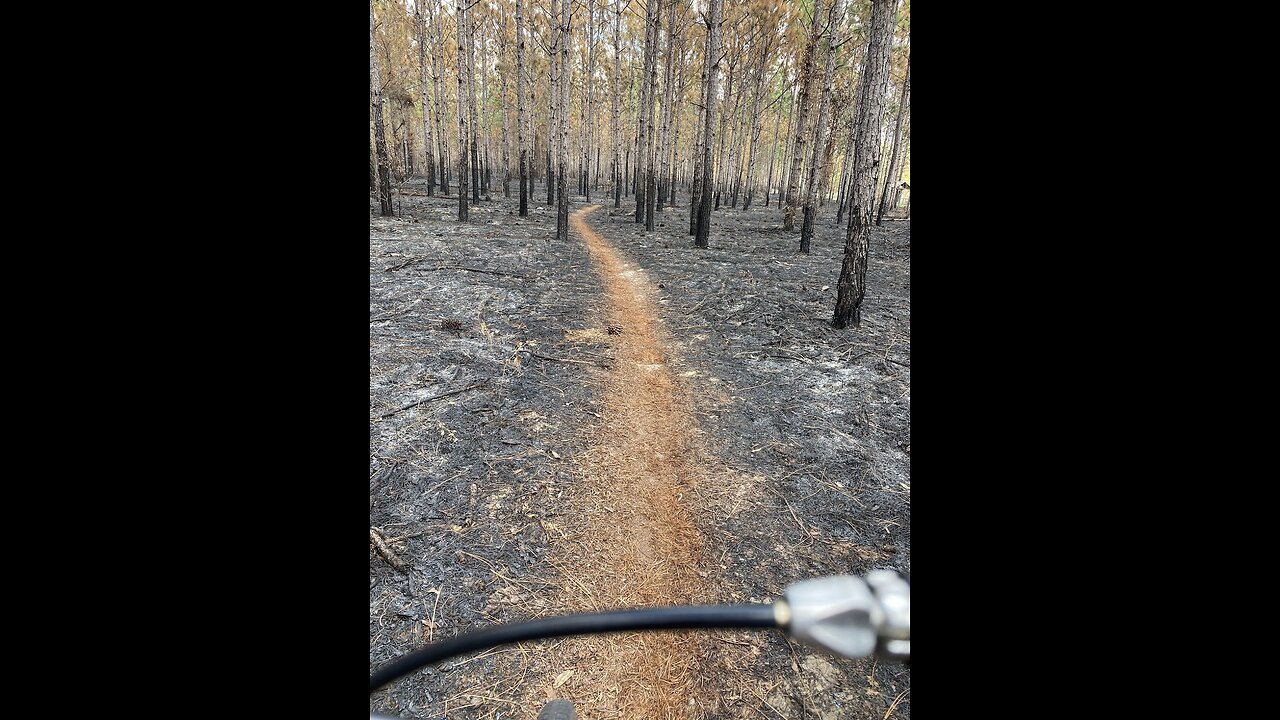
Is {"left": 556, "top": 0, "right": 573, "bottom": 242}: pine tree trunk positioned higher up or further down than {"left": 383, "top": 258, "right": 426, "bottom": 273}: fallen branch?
higher up

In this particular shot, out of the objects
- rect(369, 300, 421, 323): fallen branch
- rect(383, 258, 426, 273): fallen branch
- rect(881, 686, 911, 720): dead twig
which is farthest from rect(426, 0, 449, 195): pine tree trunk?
rect(881, 686, 911, 720): dead twig

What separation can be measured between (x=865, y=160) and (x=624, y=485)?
560 centimetres

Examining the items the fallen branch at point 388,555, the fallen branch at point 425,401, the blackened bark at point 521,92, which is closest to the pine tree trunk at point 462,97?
the blackened bark at point 521,92

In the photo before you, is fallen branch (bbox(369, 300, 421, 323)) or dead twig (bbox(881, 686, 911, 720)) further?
fallen branch (bbox(369, 300, 421, 323))

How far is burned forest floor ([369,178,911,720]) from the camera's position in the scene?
2.61 m

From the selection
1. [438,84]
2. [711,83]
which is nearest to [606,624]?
[711,83]

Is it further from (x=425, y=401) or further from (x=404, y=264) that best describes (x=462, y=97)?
(x=425, y=401)

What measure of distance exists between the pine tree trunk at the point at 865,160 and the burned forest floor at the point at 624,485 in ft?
1.79

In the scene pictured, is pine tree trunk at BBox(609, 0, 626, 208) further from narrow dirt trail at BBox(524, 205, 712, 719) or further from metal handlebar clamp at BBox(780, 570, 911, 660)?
metal handlebar clamp at BBox(780, 570, 911, 660)

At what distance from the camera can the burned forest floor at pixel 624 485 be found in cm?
261

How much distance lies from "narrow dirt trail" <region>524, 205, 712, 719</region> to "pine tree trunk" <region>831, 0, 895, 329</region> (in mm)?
3003
